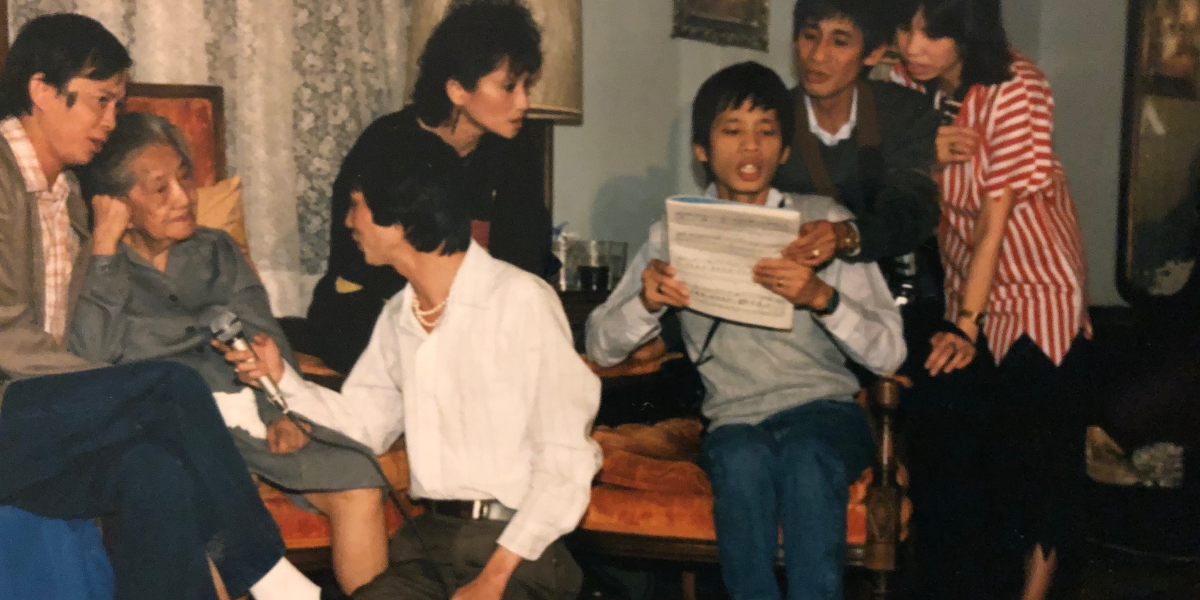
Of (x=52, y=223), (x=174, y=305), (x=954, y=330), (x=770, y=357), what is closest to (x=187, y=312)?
(x=174, y=305)

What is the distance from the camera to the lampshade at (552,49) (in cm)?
193

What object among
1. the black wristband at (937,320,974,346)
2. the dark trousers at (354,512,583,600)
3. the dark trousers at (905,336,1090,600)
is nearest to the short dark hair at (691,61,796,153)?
the black wristband at (937,320,974,346)

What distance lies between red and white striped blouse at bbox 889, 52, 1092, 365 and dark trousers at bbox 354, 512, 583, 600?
90 cm

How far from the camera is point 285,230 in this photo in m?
1.88

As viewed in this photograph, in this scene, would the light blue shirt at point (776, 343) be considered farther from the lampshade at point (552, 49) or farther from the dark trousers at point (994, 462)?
the lampshade at point (552, 49)

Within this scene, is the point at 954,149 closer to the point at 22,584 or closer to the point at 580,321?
the point at 580,321

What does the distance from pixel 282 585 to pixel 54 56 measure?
2.71 feet

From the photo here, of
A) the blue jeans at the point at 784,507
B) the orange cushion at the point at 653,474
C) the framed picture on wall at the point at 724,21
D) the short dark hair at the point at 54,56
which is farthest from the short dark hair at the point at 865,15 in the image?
the short dark hair at the point at 54,56

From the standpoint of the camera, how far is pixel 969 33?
191 cm

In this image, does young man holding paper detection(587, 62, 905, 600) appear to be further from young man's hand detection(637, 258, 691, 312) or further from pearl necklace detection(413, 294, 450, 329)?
pearl necklace detection(413, 294, 450, 329)

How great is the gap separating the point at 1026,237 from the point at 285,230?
134 centimetres

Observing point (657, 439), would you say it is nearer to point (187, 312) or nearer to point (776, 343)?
point (776, 343)

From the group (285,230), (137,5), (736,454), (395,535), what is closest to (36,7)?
(137,5)

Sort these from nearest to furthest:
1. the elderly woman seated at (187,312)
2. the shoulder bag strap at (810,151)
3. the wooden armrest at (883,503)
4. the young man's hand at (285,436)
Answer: the elderly woman seated at (187,312) → the young man's hand at (285,436) → the wooden armrest at (883,503) → the shoulder bag strap at (810,151)
